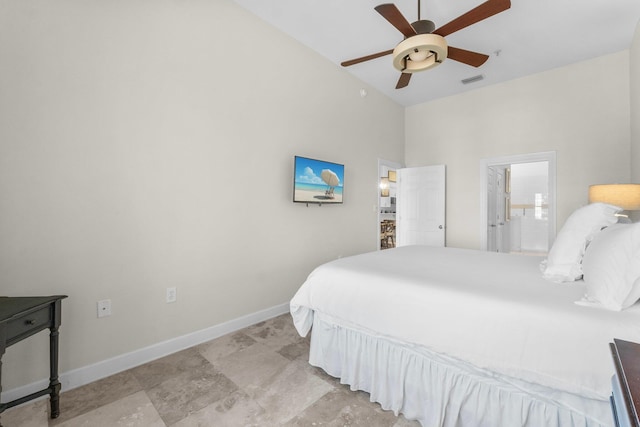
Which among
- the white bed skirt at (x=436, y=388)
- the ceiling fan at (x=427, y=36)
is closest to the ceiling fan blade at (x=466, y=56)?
the ceiling fan at (x=427, y=36)

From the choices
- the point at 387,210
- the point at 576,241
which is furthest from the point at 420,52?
the point at 387,210

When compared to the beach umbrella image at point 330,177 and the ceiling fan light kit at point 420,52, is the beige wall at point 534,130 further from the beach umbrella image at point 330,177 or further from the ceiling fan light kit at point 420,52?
the ceiling fan light kit at point 420,52

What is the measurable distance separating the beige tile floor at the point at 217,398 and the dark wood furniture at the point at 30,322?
0.21 metres

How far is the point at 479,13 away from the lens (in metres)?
1.91

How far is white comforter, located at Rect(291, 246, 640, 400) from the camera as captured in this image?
107 centimetres

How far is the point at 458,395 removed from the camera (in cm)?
140

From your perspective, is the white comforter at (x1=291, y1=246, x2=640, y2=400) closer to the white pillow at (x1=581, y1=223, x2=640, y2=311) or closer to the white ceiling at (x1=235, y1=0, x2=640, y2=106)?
the white pillow at (x1=581, y1=223, x2=640, y2=311)

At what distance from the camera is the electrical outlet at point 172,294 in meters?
2.32

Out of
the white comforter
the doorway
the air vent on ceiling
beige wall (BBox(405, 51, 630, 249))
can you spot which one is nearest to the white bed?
the white comforter

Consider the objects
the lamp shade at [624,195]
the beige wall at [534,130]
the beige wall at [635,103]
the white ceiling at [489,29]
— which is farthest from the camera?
the beige wall at [534,130]

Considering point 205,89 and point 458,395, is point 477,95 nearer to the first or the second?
point 205,89

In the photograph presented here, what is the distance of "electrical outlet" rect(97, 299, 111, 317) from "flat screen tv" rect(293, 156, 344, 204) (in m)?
1.89

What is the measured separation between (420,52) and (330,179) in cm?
178

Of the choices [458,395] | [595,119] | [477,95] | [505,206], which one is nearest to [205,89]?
[458,395]
